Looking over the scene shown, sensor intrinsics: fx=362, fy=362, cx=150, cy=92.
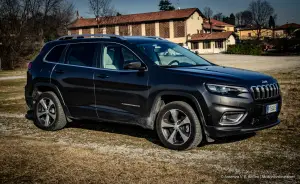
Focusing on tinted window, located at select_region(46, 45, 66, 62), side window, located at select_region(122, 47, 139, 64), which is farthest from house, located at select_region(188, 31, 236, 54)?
side window, located at select_region(122, 47, 139, 64)

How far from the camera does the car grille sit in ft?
16.8

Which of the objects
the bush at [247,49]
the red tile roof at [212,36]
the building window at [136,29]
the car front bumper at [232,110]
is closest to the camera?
the car front bumper at [232,110]

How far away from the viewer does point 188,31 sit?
75562 millimetres

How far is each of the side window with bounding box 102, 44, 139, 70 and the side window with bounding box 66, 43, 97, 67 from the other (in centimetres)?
24

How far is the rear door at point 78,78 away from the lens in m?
6.38

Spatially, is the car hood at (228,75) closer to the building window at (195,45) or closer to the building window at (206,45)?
the building window at (206,45)

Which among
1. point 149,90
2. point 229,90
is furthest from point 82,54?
point 229,90

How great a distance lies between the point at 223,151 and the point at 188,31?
71824 millimetres

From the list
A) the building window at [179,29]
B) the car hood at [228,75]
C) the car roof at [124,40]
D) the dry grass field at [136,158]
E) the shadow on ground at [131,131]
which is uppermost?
the building window at [179,29]

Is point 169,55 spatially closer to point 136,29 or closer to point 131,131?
point 131,131

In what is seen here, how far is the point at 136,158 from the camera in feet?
16.7

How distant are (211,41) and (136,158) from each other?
71428mm

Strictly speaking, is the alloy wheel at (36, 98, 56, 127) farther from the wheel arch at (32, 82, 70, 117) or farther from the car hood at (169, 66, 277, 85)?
the car hood at (169, 66, 277, 85)

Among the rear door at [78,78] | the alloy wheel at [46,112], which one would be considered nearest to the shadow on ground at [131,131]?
the alloy wheel at [46,112]
